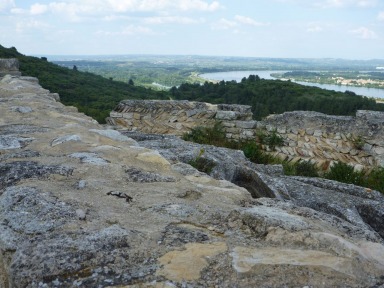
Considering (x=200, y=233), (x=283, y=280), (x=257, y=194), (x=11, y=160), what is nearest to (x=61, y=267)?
(x=200, y=233)

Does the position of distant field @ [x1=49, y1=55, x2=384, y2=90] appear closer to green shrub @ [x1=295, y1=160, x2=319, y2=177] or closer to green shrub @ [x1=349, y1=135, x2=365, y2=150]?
green shrub @ [x1=349, y1=135, x2=365, y2=150]

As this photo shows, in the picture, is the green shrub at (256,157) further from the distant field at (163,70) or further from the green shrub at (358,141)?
the distant field at (163,70)

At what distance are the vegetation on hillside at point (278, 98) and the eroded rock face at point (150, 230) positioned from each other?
52.8ft

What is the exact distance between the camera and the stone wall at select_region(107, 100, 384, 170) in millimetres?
6230

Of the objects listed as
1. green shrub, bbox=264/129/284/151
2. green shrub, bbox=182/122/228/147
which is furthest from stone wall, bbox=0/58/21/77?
green shrub, bbox=264/129/284/151

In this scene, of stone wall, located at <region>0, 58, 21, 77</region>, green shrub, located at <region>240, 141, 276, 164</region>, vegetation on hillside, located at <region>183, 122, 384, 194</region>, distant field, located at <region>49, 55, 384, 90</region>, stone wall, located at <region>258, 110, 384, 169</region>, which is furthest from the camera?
distant field, located at <region>49, 55, 384, 90</region>

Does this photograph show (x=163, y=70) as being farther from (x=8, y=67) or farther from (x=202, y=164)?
(x=202, y=164)

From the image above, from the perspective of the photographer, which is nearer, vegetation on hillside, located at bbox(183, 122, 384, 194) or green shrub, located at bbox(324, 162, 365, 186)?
vegetation on hillside, located at bbox(183, 122, 384, 194)

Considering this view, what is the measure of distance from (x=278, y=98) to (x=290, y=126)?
14118 millimetres

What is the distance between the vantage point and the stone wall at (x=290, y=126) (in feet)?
20.4

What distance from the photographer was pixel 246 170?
→ 3.32 meters

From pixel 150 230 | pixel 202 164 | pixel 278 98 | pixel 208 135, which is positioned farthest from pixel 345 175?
pixel 278 98

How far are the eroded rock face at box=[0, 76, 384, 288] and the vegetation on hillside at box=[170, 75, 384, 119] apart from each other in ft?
52.8

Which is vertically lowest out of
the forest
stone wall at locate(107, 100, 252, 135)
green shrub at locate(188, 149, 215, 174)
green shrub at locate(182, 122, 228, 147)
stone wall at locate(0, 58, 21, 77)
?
the forest
